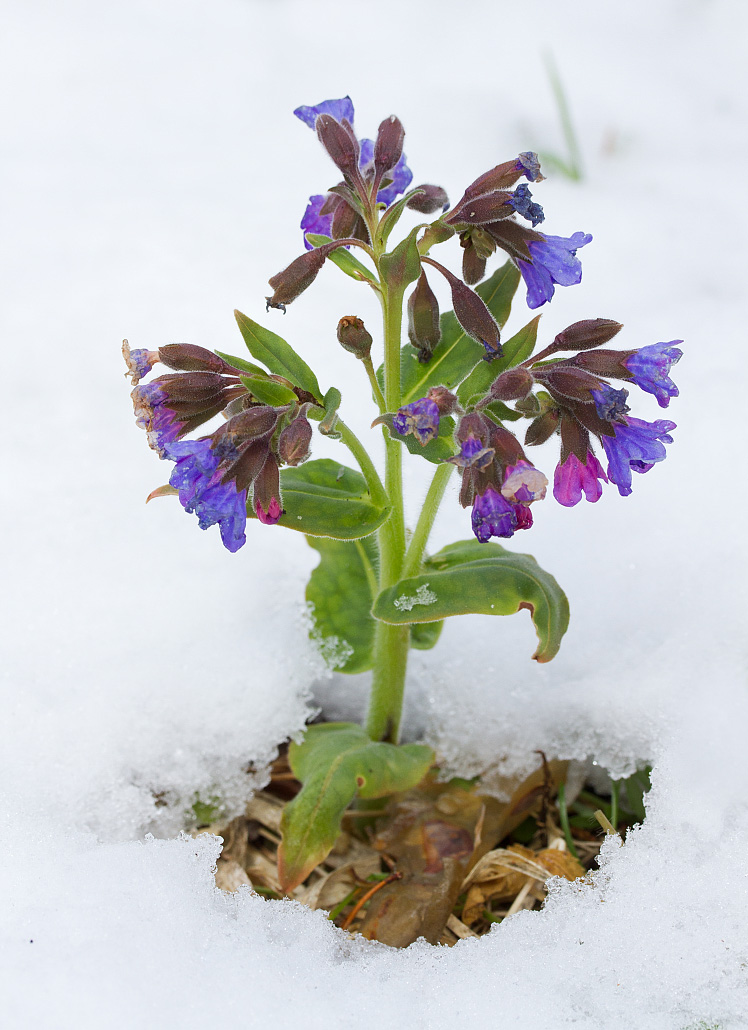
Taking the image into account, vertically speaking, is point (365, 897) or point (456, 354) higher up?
point (456, 354)

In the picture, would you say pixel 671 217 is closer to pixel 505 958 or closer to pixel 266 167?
pixel 266 167

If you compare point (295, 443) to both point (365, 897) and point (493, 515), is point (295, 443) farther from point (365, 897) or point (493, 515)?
point (365, 897)

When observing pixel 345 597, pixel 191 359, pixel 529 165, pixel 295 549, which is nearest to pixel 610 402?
pixel 529 165

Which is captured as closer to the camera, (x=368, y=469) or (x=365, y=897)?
(x=368, y=469)

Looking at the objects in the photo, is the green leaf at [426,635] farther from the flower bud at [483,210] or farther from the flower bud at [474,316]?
the flower bud at [483,210]

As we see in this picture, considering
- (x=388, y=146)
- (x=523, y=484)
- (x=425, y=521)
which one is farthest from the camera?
(x=425, y=521)

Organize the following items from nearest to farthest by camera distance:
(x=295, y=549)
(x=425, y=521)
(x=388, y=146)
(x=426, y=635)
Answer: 1. (x=388, y=146)
2. (x=425, y=521)
3. (x=426, y=635)
4. (x=295, y=549)

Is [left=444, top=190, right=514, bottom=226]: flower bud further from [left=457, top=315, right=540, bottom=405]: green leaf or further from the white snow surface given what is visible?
the white snow surface
